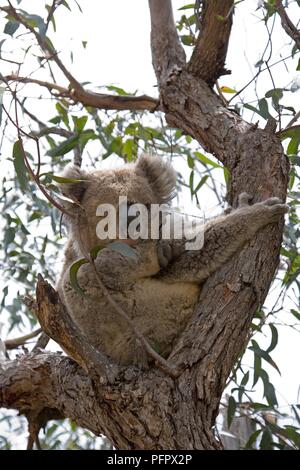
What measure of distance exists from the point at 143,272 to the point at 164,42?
3.79 feet

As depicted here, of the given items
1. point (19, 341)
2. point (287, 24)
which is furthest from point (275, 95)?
point (19, 341)

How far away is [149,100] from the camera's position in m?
3.34

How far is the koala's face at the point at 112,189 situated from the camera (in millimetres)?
2770

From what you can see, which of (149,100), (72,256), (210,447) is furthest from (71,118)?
(210,447)

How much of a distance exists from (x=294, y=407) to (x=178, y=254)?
975 mm

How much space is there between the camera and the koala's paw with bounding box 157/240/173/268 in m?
2.72

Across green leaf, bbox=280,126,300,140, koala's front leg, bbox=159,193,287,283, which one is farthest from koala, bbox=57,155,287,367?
green leaf, bbox=280,126,300,140

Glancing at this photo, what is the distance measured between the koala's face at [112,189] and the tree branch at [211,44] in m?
0.44

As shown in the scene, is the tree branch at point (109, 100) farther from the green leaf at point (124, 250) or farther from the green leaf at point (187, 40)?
the green leaf at point (124, 250)

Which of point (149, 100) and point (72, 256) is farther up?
point (149, 100)

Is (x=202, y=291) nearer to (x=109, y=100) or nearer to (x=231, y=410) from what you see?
(x=231, y=410)

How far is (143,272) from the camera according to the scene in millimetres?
2699

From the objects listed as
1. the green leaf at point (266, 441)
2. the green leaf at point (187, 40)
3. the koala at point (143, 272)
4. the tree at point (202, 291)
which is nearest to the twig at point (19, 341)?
the tree at point (202, 291)

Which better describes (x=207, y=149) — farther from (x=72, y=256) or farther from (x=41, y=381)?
(x=41, y=381)
